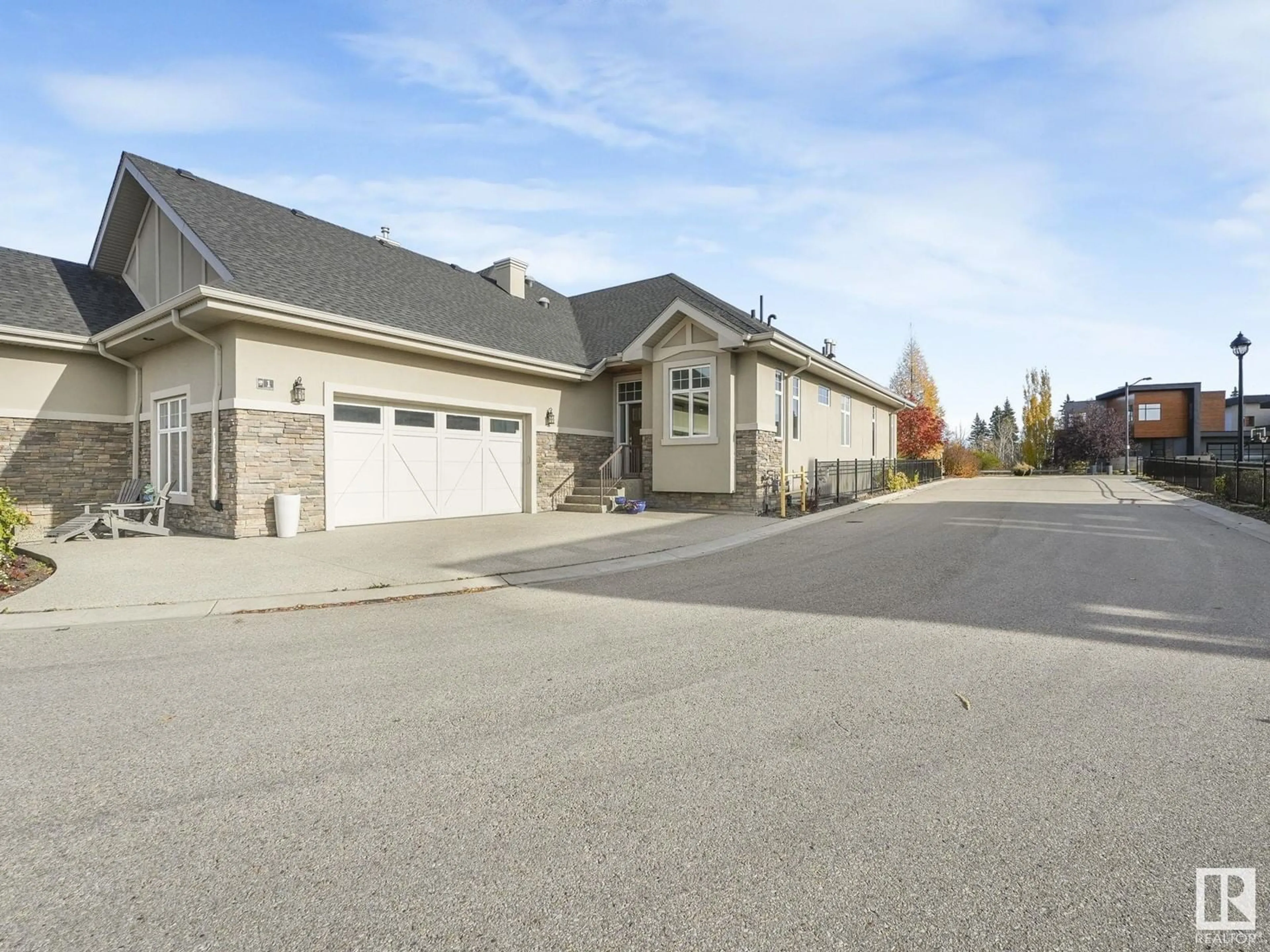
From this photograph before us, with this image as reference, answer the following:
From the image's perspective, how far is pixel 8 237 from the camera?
49.3 ft

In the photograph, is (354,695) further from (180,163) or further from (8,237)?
(8,237)

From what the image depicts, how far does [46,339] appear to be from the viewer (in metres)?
12.7

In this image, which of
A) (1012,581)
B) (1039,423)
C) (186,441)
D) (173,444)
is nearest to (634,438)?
(186,441)

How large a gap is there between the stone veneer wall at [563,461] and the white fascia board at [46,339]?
32.2 ft

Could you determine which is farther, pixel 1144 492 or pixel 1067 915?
pixel 1144 492

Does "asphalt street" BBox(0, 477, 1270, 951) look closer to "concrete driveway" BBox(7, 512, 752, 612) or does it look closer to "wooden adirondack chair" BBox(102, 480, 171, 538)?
"concrete driveway" BBox(7, 512, 752, 612)

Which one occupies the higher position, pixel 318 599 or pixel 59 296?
pixel 59 296

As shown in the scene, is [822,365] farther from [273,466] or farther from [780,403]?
[273,466]

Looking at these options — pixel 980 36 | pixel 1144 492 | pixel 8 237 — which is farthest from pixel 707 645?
pixel 1144 492

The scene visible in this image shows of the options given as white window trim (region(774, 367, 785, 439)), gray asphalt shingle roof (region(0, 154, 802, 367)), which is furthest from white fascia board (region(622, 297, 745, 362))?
white window trim (region(774, 367, 785, 439))

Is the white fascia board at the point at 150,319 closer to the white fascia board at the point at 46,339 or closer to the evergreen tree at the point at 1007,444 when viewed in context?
the white fascia board at the point at 46,339

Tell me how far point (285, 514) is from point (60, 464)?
6242 mm

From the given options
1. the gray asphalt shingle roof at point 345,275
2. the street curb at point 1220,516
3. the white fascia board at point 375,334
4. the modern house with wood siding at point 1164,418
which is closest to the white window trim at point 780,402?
the white fascia board at point 375,334

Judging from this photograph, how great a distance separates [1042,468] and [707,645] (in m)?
51.6
